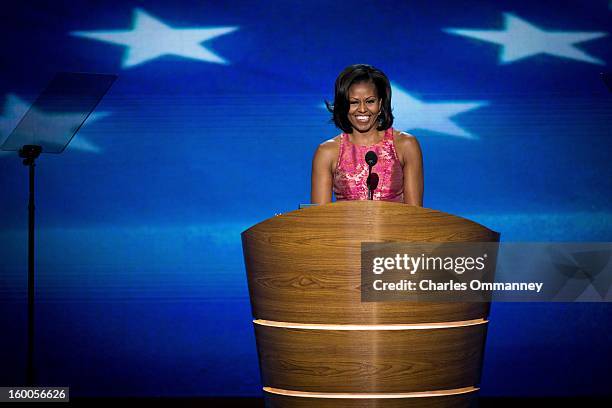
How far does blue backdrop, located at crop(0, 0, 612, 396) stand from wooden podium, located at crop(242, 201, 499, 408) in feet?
6.95

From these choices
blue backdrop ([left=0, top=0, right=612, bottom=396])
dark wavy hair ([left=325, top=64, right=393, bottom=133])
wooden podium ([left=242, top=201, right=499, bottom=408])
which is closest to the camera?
wooden podium ([left=242, top=201, right=499, bottom=408])

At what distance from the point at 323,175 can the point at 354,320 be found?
3.68 ft

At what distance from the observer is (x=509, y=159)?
159 inches

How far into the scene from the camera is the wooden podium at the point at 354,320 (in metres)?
1.88

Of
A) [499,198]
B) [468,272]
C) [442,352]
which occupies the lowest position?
[442,352]

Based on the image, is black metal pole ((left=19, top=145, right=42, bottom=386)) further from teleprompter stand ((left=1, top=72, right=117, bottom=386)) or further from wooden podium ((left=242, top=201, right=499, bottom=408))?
wooden podium ((left=242, top=201, right=499, bottom=408))

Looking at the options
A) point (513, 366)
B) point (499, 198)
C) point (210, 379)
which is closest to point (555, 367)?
point (513, 366)

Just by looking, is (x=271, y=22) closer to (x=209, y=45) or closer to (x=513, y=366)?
(x=209, y=45)

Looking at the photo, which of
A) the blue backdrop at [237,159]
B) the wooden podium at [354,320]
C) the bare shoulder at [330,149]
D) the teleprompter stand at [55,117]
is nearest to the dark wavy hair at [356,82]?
the bare shoulder at [330,149]

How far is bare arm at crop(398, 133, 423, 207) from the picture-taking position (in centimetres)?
291

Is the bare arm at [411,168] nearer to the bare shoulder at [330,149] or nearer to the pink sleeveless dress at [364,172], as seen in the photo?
the pink sleeveless dress at [364,172]

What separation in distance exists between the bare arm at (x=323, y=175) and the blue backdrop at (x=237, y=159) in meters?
1.10

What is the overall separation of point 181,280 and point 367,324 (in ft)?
7.71

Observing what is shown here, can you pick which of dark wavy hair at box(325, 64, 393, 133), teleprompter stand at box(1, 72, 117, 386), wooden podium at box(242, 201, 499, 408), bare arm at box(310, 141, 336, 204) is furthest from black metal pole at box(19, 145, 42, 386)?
wooden podium at box(242, 201, 499, 408)
